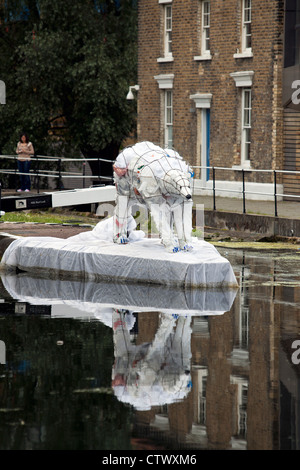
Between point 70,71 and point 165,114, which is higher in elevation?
point 70,71

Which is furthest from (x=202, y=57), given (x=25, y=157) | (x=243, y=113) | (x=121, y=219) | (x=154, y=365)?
(x=154, y=365)

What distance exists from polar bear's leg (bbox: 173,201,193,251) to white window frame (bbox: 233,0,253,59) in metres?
16.0

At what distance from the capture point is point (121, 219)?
17375mm

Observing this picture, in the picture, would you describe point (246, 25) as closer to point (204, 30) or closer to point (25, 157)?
point (204, 30)

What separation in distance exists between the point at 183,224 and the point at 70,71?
22.1m

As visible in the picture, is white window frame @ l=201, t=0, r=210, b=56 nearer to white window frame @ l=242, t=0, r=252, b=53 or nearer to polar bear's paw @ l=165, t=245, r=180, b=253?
white window frame @ l=242, t=0, r=252, b=53

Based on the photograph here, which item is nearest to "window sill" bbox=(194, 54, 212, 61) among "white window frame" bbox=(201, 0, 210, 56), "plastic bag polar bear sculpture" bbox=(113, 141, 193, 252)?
"white window frame" bbox=(201, 0, 210, 56)

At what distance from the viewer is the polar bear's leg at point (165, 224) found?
53.3 ft

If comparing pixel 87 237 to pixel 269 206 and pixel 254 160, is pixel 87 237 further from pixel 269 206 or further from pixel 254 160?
pixel 254 160

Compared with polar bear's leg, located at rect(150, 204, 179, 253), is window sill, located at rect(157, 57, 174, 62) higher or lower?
higher

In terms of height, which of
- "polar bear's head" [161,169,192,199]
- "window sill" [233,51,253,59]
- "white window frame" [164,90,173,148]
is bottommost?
"polar bear's head" [161,169,192,199]

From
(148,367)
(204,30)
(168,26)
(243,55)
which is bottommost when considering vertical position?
(148,367)

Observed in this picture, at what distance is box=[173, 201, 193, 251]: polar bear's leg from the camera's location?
1634cm

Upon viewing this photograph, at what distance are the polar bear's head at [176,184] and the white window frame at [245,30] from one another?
53.3 feet
